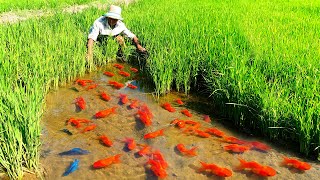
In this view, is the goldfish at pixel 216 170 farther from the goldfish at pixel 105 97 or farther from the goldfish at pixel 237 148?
the goldfish at pixel 105 97

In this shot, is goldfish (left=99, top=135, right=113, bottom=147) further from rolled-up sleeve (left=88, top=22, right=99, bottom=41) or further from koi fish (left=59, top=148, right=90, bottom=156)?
rolled-up sleeve (left=88, top=22, right=99, bottom=41)

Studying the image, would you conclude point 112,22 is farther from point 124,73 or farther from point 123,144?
point 123,144

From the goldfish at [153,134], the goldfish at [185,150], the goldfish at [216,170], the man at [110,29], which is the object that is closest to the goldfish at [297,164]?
the goldfish at [216,170]

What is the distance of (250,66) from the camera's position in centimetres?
448

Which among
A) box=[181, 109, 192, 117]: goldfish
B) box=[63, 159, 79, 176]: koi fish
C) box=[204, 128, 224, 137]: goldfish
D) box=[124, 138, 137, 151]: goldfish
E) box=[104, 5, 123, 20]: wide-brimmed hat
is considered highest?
box=[104, 5, 123, 20]: wide-brimmed hat

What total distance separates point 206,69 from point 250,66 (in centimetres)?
65

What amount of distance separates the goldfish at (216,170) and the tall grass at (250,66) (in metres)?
0.84

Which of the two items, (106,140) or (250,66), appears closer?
(106,140)

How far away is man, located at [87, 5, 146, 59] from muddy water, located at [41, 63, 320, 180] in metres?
1.54

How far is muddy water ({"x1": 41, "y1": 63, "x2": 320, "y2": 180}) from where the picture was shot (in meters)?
2.95

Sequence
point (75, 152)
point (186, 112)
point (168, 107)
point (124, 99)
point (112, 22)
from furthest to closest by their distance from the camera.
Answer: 1. point (112, 22)
2. point (124, 99)
3. point (168, 107)
4. point (186, 112)
5. point (75, 152)

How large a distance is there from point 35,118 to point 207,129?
194 cm

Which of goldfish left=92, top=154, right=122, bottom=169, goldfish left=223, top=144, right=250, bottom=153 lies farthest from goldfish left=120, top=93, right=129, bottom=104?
goldfish left=223, top=144, right=250, bottom=153

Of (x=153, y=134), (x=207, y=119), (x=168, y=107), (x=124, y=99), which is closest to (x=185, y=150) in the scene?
(x=153, y=134)
